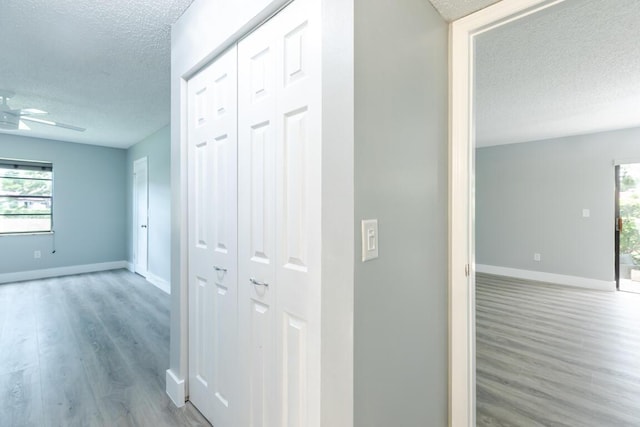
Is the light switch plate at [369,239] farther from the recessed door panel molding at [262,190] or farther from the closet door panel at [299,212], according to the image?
the recessed door panel molding at [262,190]

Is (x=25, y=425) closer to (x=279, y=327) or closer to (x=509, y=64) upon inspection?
(x=279, y=327)

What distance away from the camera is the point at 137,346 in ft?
9.21

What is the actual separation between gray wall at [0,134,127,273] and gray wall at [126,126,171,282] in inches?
47.3

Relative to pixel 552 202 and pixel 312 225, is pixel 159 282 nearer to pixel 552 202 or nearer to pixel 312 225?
pixel 312 225

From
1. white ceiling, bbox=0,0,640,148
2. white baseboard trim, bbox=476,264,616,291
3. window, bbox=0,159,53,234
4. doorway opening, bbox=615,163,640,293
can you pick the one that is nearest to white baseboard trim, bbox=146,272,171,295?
window, bbox=0,159,53,234

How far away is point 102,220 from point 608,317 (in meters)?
7.90

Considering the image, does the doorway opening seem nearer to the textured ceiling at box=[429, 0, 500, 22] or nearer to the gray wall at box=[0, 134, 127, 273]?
the textured ceiling at box=[429, 0, 500, 22]

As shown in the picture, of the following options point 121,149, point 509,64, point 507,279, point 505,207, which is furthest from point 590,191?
point 121,149

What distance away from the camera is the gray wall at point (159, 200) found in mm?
4594

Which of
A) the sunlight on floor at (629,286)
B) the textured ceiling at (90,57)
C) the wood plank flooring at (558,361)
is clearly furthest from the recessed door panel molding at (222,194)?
the sunlight on floor at (629,286)

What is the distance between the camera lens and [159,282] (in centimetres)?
477

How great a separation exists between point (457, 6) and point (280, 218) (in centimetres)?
125

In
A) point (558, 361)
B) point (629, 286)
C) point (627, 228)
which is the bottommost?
point (558, 361)

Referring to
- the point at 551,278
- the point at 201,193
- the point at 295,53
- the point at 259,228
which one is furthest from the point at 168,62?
the point at 551,278
